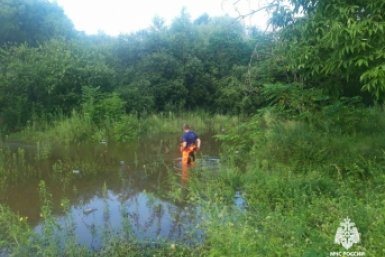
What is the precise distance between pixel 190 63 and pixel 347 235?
72.1 feet

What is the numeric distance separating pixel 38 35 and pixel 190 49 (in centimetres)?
989

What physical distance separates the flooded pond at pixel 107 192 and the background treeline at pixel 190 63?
2700 millimetres

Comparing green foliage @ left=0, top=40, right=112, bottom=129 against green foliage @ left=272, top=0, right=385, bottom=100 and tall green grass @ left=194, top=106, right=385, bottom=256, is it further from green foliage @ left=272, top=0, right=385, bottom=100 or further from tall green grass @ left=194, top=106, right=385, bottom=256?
green foliage @ left=272, top=0, right=385, bottom=100

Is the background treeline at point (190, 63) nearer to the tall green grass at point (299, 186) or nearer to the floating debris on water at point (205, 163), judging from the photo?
the tall green grass at point (299, 186)

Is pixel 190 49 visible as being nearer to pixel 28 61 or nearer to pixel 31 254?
pixel 28 61

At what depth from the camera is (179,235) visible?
255 inches

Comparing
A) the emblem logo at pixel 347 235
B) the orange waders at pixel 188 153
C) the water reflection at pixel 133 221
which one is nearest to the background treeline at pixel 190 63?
the emblem logo at pixel 347 235

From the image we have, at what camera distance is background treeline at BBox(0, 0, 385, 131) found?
5.87 meters

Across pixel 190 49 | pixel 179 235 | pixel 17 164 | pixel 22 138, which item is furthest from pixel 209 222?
pixel 190 49

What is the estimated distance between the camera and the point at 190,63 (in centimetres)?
2572

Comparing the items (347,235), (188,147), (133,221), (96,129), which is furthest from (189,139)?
(347,235)

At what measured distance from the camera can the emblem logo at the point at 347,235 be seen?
4.22 m

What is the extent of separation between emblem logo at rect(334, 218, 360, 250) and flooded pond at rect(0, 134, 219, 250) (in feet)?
7.34

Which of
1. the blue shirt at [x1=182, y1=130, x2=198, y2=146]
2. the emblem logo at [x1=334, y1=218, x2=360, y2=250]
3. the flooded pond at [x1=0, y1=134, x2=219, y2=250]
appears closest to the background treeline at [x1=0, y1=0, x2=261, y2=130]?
the flooded pond at [x1=0, y1=134, x2=219, y2=250]
